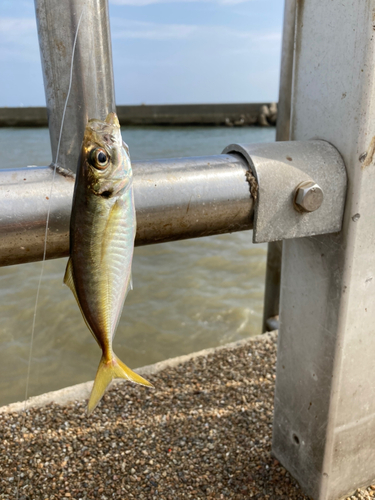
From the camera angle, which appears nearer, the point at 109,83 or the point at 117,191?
the point at 117,191

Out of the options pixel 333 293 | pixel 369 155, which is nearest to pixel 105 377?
pixel 333 293

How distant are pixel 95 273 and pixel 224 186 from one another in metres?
0.65

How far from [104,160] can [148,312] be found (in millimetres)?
5029

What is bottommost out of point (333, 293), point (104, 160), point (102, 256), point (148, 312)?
point (148, 312)

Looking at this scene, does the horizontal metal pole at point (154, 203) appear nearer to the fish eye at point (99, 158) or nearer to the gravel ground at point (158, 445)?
the fish eye at point (99, 158)

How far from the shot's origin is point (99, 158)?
113cm

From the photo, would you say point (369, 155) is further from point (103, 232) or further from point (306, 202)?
point (103, 232)

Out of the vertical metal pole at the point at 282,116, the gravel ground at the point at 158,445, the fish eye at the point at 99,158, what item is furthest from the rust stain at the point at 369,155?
the vertical metal pole at the point at 282,116

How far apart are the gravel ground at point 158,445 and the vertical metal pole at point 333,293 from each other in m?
0.28

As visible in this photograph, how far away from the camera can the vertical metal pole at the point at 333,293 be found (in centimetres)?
183

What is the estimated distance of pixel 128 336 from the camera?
5.46 m

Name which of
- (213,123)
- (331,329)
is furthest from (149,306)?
(213,123)

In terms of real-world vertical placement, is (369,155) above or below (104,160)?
below

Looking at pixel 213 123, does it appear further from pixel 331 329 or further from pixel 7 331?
pixel 331 329
